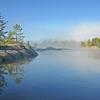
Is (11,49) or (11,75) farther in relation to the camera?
(11,49)

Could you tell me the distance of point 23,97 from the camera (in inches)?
1174

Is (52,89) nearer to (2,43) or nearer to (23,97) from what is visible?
(23,97)

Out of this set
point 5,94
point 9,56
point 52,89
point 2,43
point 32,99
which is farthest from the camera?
point 2,43

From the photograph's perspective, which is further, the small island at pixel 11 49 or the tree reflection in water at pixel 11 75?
the small island at pixel 11 49

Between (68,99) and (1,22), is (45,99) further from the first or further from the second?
(1,22)

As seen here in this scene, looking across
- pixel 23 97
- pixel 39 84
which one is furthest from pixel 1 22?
pixel 23 97

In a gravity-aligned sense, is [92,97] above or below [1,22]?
below

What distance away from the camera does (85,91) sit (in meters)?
33.6

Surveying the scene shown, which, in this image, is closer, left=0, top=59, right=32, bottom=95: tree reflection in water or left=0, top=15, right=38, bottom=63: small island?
left=0, top=59, right=32, bottom=95: tree reflection in water

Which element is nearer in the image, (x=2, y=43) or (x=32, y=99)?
(x=32, y=99)

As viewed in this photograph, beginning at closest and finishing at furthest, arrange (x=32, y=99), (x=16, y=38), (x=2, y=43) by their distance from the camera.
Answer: (x=32, y=99) < (x=2, y=43) < (x=16, y=38)

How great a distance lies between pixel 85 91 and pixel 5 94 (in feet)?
31.6

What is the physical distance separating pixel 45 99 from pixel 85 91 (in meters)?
6.72

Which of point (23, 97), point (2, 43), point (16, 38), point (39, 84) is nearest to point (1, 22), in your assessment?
point (2, 43)
